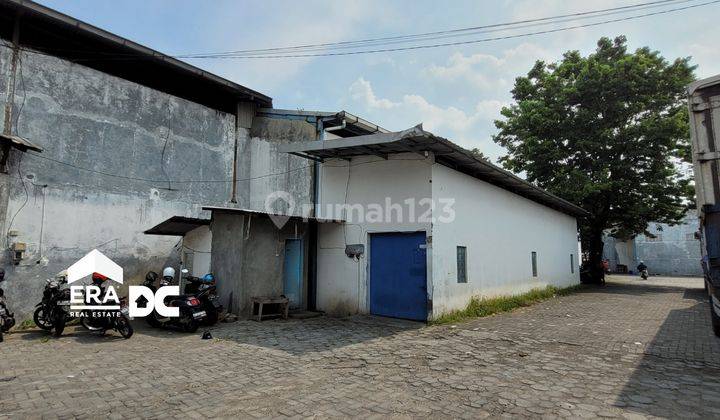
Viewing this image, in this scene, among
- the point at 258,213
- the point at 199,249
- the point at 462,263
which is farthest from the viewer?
the point at 199,249

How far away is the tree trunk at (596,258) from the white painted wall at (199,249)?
2018cm

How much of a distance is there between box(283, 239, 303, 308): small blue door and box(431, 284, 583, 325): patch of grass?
3943 millimetres

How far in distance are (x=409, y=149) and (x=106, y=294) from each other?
22.5 feet

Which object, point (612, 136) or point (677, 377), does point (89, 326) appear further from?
point (612, 136)

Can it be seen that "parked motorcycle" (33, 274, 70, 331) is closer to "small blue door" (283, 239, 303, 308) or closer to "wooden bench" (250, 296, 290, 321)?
"wooden bench" (250, 296, 290, 321)

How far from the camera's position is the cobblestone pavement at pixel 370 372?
421cm

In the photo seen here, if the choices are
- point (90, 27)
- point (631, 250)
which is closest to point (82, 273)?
point (90, 27)

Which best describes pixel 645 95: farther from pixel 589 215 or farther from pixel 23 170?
pixel 23 170

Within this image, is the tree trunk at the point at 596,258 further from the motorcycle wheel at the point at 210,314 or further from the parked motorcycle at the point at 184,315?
the parked motorcycle at the point at 184,315

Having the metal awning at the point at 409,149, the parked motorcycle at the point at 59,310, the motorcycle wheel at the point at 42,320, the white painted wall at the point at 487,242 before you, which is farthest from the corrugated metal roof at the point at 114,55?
the white painted wall at the point at 487,242

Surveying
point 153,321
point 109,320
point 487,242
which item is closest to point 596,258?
point 487,242

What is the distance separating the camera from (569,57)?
75.2 feet

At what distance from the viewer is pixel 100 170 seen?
962cm

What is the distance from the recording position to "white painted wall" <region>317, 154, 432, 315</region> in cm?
961
